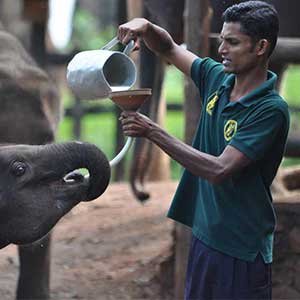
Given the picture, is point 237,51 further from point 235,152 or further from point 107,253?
point 107,253

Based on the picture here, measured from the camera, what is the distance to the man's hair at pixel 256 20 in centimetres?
392

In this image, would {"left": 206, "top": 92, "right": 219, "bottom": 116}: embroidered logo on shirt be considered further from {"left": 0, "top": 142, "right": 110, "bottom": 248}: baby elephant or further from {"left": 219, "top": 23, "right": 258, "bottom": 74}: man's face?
{"left": 0, "top": 142, "right": 110, "bottom": 248}: baby elephant

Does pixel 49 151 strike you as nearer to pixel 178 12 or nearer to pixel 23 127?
pixel 23 127

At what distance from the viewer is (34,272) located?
5805mm

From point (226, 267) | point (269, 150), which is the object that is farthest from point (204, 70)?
point (226, 267)

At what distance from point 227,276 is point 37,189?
91 cm

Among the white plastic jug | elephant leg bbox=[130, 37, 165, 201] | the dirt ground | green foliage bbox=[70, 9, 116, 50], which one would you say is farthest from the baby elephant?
green foliage bbox=[70, 9, 116, 50]

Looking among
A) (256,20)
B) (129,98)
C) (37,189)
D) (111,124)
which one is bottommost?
(111,124)

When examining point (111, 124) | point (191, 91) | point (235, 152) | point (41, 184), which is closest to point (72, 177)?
point (41, 184)

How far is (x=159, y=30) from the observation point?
4410 millimetres

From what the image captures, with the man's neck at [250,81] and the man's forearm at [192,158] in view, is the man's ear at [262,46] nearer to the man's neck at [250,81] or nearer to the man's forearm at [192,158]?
the man's neck at [250,81]

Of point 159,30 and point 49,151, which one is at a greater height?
point 159,30

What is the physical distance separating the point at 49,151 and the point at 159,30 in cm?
69

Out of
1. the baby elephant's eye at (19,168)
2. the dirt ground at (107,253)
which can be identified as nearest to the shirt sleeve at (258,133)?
the baby elephant's eye at (19,168)
